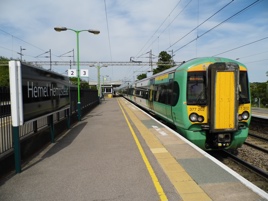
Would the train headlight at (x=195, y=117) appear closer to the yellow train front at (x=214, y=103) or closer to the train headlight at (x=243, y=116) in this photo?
the yellow train front at (x=214, y=103)

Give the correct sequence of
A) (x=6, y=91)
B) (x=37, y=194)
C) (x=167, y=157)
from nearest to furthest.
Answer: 1. (x=37, y=194)
2. (x=6, y=91)
3. (x=167, y=157)

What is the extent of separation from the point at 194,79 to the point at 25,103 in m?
5.24

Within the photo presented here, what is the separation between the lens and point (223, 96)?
8094 mm

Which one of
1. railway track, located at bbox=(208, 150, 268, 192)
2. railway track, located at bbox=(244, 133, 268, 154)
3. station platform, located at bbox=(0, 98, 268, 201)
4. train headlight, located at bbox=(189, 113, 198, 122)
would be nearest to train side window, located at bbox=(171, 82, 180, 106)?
train headlight, located at bbox=(189, 113, 198, 122)

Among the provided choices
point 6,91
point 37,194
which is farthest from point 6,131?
point 37,194

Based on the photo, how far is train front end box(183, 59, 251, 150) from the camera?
8.07m

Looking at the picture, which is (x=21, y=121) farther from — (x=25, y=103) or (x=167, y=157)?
(x=167, y=157)

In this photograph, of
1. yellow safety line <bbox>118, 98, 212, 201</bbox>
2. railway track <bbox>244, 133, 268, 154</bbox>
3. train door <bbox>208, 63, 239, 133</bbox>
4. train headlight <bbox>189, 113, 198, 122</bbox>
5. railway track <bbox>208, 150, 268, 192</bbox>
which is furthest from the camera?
railway track <bbox>244, 133, 268, 154</bbox>

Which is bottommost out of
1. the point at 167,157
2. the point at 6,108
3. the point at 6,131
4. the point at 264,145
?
the point at 264,145

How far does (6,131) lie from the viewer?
627cm

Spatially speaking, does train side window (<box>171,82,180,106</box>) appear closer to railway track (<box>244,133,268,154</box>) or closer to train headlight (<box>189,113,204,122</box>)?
train headlight (<box>189,113,204,122</box>)

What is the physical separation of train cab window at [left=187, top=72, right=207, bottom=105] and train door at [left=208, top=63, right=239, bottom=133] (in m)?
0.40

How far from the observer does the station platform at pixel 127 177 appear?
4.61 m

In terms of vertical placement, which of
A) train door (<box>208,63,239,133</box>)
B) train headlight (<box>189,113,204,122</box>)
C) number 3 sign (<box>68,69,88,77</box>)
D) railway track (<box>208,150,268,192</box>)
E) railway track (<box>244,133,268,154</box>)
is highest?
number 3 sign (<box>68,69,88,77</box>)
